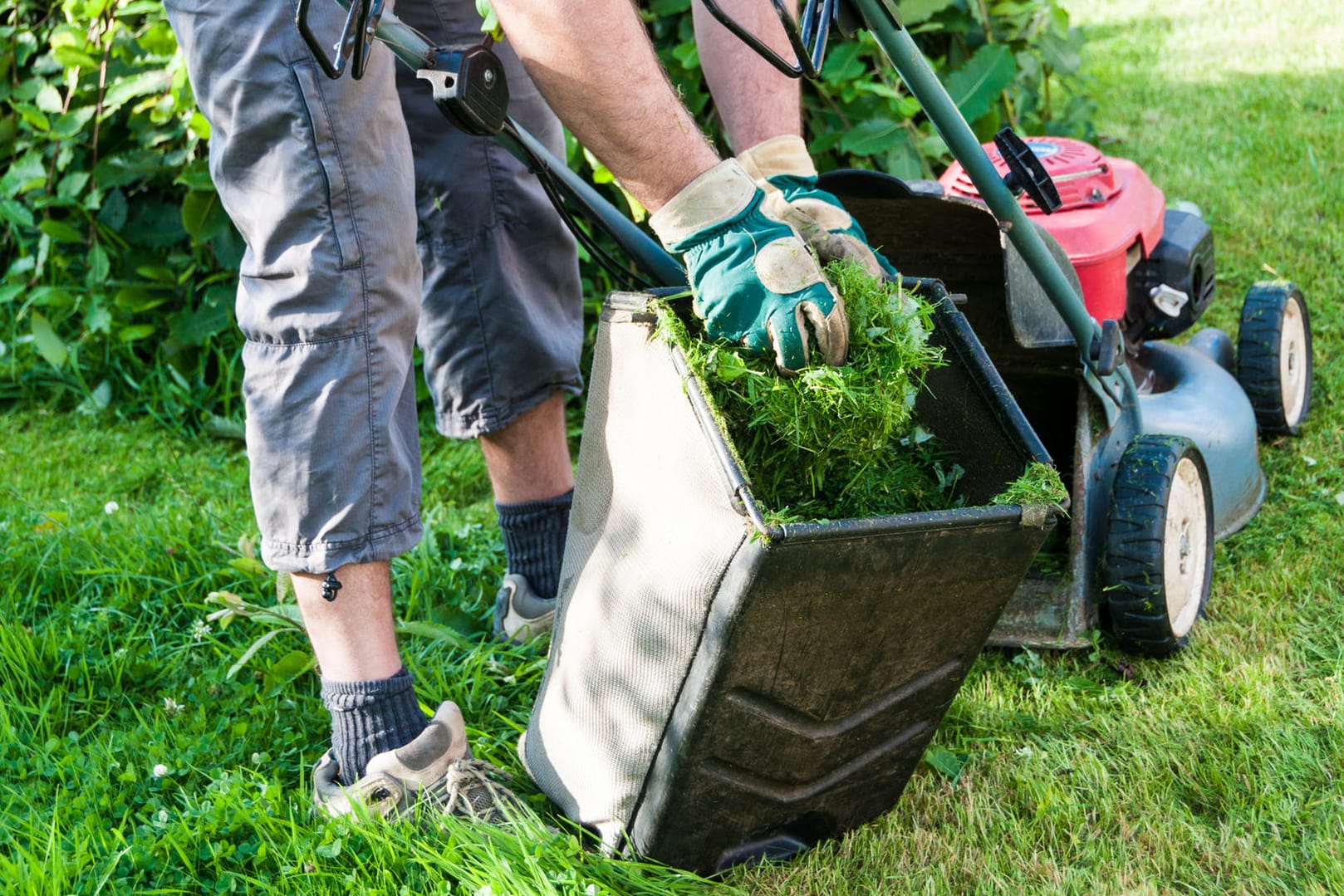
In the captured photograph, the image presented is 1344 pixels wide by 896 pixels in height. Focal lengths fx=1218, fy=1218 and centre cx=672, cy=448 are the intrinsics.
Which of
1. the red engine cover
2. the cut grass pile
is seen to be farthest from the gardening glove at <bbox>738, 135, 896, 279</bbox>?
the red engine cover

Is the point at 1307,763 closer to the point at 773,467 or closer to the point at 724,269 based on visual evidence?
the point at 773,467

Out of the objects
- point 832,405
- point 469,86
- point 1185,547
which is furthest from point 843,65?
point 832,405

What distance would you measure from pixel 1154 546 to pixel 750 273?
100 centimetres

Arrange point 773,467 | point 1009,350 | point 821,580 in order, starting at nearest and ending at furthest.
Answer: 1. point 821,580
2. point 773,467
3. point 1009,350

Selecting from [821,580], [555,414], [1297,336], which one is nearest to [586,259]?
[555,414]

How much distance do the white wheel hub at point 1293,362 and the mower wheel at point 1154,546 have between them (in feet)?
2.33

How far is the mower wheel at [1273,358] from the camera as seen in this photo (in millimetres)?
2672

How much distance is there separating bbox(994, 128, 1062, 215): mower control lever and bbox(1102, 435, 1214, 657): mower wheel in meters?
0.51

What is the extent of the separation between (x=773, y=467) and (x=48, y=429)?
267 cm

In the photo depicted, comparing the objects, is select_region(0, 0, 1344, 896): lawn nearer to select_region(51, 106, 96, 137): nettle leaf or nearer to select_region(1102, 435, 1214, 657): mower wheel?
select_region(1102, 435, 1214, 657): mower wheel

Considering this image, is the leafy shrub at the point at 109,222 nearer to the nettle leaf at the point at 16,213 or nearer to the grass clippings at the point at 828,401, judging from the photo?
the nettle leaf at the point at 16,213

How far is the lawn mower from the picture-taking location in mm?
1417

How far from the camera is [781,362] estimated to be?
142 cm

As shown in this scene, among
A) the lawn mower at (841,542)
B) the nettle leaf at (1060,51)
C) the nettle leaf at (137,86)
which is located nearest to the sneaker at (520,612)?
the lawn mower at (841,542)
